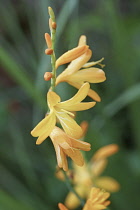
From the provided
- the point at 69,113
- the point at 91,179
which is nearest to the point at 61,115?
the point at 69,113

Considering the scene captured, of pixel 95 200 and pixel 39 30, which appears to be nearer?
pixel 95 200

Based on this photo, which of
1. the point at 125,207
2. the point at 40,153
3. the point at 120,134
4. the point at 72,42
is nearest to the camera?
the point at 125,207

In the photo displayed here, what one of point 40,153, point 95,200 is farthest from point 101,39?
point 95,200

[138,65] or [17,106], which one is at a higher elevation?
[17,106]

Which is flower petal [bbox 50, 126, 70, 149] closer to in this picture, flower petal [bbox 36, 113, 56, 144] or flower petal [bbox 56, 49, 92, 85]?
flower petal [bbox 36, 113, 56, 144]

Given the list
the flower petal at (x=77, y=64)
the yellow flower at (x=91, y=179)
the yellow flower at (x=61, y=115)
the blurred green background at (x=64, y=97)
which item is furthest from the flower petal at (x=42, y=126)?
the yellow flower at (x=91, y=179)

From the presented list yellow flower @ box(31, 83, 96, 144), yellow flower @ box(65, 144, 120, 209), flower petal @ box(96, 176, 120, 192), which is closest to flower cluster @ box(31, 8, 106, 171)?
yellow flower @ box(31, 83, 96, 144)

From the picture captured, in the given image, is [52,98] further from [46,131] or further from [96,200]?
[96,200]

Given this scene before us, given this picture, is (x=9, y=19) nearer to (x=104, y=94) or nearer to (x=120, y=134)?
(x=104, y=94)
